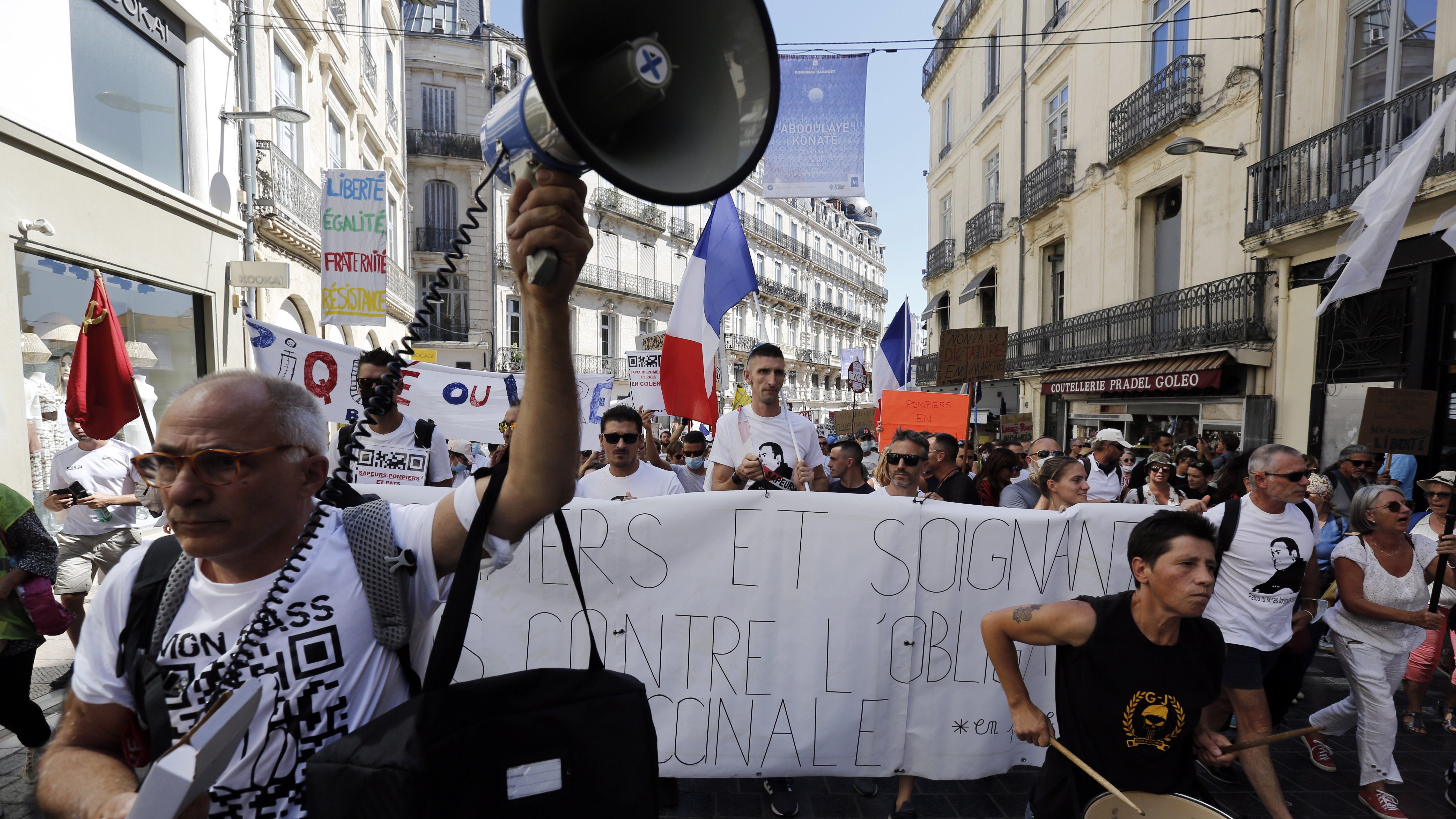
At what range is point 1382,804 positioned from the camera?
3502mm

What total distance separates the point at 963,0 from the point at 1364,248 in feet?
66.0

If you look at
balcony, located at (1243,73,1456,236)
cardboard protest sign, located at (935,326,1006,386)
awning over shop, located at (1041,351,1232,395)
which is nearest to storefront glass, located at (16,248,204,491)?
cardboard protest sign, located at (935,326,1006,386)

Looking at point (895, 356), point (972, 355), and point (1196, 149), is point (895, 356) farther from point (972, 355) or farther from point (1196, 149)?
point (1196, 149)

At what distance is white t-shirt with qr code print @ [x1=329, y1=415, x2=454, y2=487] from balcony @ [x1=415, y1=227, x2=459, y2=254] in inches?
1091

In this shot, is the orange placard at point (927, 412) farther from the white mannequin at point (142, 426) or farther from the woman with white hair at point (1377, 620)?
the white mannequin at point (142, 426)

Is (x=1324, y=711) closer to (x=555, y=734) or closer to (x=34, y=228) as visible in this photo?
(x=555, y=734)

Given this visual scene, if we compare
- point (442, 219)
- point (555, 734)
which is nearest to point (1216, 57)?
point (555, 734)

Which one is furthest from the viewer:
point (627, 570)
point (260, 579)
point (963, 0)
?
point (963, 0)

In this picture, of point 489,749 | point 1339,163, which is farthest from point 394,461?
point 1339,163

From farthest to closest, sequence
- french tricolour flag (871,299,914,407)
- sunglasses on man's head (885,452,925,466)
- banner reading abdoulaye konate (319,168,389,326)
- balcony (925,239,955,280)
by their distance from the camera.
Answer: balcony (925,239,955,280) < french tricolour flag (871,299,914,407) < banner reading abdoulaye konate (319,168,389,326) < sunglasses on man's head (885,452,925,466)

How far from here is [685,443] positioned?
28.2 ft

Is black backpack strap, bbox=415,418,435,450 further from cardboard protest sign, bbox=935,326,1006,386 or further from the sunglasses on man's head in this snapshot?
cardboard protest sign, bbox=935,326,1006,386

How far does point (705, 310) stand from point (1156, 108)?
1228 centimetres

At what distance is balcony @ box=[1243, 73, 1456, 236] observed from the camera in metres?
8.00
